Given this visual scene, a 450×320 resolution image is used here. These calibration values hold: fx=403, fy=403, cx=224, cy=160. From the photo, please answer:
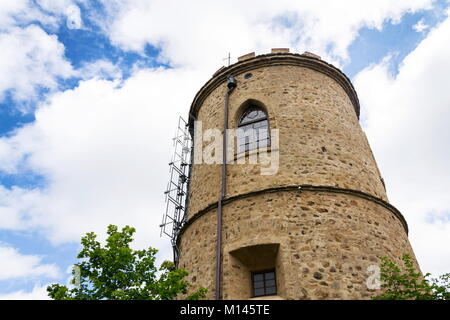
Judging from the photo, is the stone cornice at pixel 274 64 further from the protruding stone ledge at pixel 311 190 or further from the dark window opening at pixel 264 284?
the dark window opening at pixel 264 284

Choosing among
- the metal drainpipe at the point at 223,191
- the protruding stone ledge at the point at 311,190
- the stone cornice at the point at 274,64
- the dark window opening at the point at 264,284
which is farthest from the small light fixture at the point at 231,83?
the dark window opening at the point at 264,284

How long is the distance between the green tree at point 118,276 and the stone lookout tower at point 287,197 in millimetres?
1276

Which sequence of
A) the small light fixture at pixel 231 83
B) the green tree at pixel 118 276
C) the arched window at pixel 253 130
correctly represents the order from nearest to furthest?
the green tree at pixel 118 276, the arched window at pixel 253 130, the small light fixture at pixel 231 83

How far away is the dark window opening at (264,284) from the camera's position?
8297mm

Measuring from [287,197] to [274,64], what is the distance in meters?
4.98

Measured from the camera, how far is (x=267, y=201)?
8.88 metres

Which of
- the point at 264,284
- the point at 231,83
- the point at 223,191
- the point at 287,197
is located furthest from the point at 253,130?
the point at 264,284

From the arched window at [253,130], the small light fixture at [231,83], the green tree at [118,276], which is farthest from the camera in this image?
the small light fixture at [231,83]

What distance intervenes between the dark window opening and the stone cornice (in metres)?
6.42

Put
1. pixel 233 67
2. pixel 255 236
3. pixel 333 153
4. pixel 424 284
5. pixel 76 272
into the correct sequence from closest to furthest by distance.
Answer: pixel 424 284 → pixel 76 272 → pixel 255 236 → pixel 333 153 → pixel 233 67

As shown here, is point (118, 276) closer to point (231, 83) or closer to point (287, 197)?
point (287, 197)

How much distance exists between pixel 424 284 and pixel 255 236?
3.24 m
